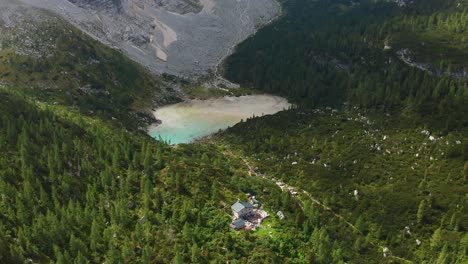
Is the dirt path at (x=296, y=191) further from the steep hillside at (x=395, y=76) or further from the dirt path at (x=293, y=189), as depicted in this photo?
the steep hillside at (x=395, y=76)

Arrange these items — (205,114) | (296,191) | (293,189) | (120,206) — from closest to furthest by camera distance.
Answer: (120,206) → (296,191) → (293,189) → (205,114)

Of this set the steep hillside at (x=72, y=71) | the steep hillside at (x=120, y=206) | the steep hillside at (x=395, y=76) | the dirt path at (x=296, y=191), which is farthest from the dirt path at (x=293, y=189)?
the steep hillside at (x=395, y=76)

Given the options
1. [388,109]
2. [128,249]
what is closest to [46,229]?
[128,249]

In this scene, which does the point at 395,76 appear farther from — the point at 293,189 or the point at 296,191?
the point at 296,191

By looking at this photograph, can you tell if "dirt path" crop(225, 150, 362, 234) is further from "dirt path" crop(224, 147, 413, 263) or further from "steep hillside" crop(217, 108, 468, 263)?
"steep hillside" crop(217, 108, 468, 263)

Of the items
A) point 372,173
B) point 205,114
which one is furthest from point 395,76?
point 205,114

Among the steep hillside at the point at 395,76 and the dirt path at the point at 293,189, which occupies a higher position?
the steep hillside at the point at 395,76

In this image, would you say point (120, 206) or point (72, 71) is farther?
point (72, 71)

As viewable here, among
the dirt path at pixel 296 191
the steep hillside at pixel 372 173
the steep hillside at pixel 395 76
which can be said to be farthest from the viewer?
the steep hillside at pixel 395 76

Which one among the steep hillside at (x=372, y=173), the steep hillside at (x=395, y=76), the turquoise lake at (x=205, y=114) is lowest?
the turquoise lake at (x=205, y=114)
